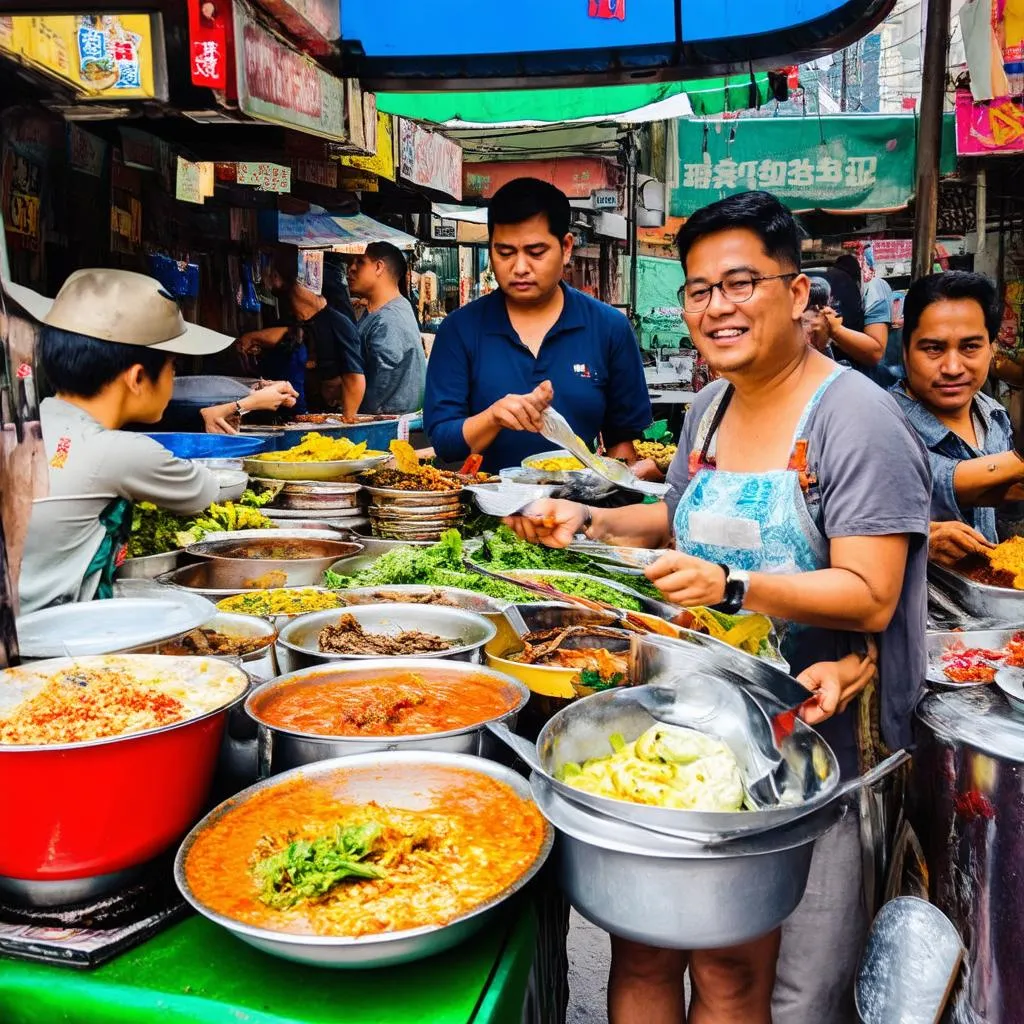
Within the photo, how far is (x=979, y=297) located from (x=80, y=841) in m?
3.15

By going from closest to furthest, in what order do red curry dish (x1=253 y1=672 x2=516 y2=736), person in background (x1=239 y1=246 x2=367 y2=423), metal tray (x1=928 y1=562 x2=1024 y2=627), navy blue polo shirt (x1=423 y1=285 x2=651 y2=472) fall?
red curry dish (x1=253 y1=672 x2=516 y2=736) < metal tray (x1=928 y1=562 x2=1024 y2=627) < navy blue polo shirt (x1=423 y1=285 x2=651 y2=472) < person in background (x1=239 y1=246 x2=367 y2=423)

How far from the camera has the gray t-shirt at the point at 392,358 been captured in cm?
746

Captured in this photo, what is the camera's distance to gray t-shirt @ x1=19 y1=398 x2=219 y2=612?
233 centimetres

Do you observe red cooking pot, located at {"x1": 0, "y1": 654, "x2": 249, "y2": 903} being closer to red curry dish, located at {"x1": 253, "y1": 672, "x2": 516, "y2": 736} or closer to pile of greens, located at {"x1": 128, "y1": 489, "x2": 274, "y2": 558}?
red curry dish, located at {"x1": 253, "y1": 672, "x2": 516, "y2": 736}

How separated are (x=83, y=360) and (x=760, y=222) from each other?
1.82 metres

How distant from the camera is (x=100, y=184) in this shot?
527 centimetres

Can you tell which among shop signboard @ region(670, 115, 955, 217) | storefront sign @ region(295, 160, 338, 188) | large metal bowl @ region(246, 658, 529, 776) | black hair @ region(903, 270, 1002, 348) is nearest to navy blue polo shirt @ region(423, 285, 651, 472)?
black hair @ region(903, 270, 1002, 348)

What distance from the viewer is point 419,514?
3.44 m

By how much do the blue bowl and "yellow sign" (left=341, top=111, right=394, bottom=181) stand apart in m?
3.31

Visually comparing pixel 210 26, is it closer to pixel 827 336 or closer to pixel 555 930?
pixel 555 930

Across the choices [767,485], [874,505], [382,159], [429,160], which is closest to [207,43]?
[767,485]

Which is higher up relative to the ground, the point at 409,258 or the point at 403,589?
the point at 409,258

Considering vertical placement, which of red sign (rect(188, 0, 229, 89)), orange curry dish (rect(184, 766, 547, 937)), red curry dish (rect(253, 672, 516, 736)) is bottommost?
orange curry dish (rect(184, 766, 547, 937))

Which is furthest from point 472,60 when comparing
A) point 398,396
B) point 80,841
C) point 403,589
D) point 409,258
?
point 409,258
